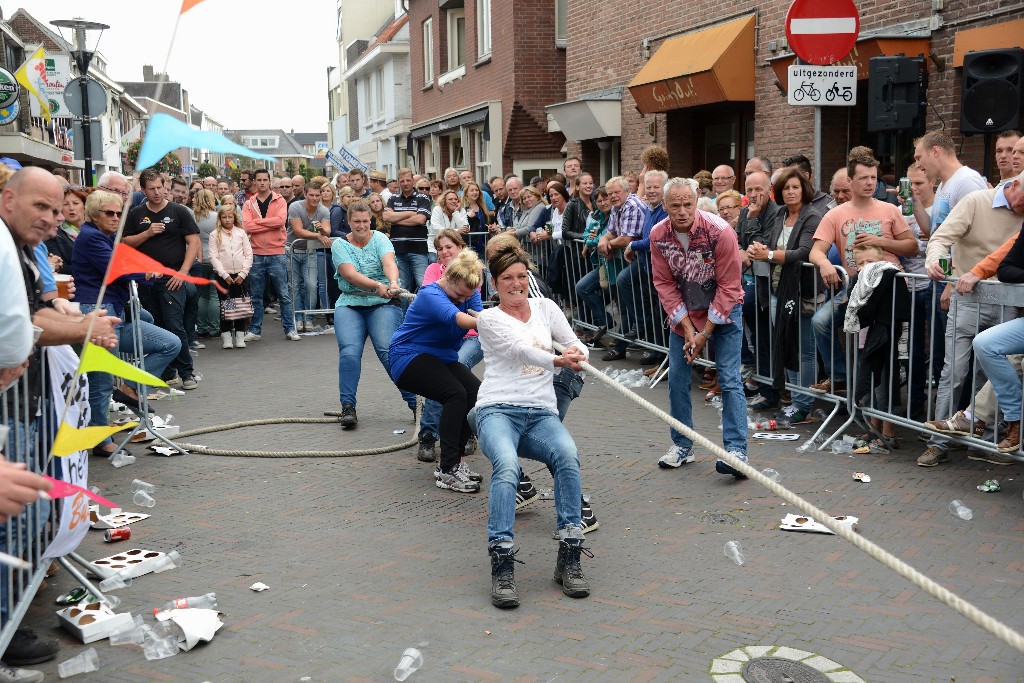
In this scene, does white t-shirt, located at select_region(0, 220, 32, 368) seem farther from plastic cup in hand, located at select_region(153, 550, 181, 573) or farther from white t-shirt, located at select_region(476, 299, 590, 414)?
white t-shirt, located at select_region(476, 299, 590, 414)

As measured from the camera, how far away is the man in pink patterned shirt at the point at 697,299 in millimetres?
6668

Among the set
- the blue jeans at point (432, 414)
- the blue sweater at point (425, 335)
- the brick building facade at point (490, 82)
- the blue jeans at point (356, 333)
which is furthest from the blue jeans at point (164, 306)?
the brick building facade at point (490, 82)

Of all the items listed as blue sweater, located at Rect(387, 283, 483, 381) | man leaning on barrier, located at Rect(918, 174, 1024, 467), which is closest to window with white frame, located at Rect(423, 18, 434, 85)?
blue sweater, located at Rect(387, 283, 483, 381)

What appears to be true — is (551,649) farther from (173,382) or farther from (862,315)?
(173,382)

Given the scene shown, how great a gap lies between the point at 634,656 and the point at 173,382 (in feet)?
25.1

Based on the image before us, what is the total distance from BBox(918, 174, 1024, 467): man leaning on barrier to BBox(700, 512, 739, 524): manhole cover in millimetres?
1765

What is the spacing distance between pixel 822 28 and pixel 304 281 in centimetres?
837

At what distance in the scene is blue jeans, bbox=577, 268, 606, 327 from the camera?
1159 cm

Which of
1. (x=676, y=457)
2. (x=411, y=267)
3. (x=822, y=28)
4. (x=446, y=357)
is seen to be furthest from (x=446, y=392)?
(x=411, y=267)

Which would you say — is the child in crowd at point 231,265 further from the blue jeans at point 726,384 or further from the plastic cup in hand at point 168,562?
the plastic cup in hand at point 168,562

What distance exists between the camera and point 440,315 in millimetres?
6469

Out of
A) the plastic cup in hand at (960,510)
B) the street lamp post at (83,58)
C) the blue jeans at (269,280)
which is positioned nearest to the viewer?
the plastic cup in hand at (960,510)

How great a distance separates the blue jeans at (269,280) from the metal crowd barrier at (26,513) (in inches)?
360

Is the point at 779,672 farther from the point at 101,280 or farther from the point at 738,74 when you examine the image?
the point at 738,74
